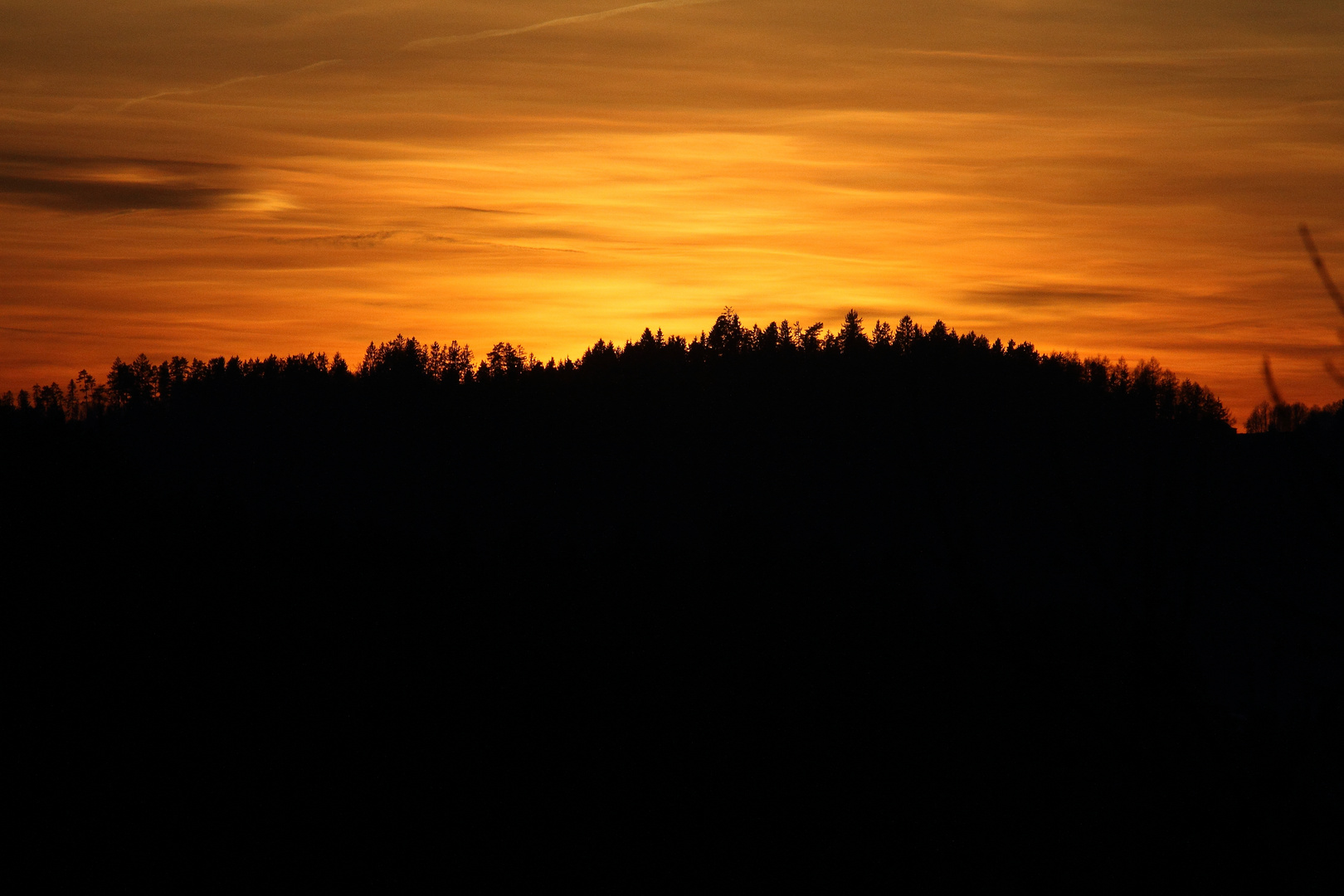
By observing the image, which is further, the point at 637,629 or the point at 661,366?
the point at 661,366

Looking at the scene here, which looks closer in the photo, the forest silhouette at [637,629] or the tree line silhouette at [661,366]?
the forest silhouette at [637,629]

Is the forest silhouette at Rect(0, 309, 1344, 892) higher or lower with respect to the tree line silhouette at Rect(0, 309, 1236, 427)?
lower

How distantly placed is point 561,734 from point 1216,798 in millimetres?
61950

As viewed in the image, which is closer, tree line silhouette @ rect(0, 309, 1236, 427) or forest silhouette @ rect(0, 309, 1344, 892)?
forest silhouette @ rect(0, 309, 1344, 892)

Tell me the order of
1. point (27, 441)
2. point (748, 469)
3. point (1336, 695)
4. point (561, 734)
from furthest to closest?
1. point (748, 469)
2. point (27, 441)
3. point (561, 734)
4. point (1336, 695)

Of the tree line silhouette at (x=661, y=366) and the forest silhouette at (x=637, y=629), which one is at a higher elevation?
the tree line silhouette at (x=661, y=366)

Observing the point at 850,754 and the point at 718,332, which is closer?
the point at 850,754

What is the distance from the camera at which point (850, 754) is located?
206 ft

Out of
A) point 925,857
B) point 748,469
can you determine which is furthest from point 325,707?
point 748,469

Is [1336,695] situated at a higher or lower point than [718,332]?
lower

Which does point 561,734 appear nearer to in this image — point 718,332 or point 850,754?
point 850,754

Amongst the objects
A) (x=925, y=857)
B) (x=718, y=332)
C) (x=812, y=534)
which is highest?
(x=718, y=332)

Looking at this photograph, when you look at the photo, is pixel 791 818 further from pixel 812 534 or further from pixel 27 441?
pixel 27 441

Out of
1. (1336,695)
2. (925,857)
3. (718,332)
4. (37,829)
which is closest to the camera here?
(1336,695)
